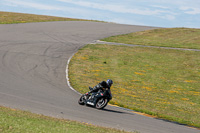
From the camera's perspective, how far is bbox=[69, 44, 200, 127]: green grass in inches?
694

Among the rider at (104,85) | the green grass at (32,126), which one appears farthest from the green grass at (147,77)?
the green grass at (32,126)

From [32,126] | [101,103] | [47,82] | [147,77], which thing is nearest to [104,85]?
[101,103]

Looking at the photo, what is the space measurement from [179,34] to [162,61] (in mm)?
20489

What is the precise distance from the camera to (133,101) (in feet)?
59.8

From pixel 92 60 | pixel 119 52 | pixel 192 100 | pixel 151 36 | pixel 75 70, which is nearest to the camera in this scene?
pixel 192 100

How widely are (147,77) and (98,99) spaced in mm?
11664

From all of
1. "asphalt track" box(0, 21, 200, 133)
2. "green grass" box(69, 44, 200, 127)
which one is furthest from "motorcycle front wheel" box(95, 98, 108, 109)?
"green grass" box(69, 44, 200, 127)

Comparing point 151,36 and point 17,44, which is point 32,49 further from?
point 151,36

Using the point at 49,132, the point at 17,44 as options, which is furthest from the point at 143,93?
the point at 17,44

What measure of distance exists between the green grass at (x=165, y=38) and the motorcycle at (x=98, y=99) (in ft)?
88.7

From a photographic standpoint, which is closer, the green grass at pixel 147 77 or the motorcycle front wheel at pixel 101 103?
the motorcycle front wheel at pixel 101 103

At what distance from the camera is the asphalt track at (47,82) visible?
40.6 ft

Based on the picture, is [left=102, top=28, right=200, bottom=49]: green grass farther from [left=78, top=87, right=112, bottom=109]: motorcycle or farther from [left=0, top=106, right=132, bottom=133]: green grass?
[left=0, top=106, right=132, bottom=133]: green grass

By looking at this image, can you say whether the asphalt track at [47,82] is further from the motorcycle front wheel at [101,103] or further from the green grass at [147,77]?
the green grass at [147,77]
